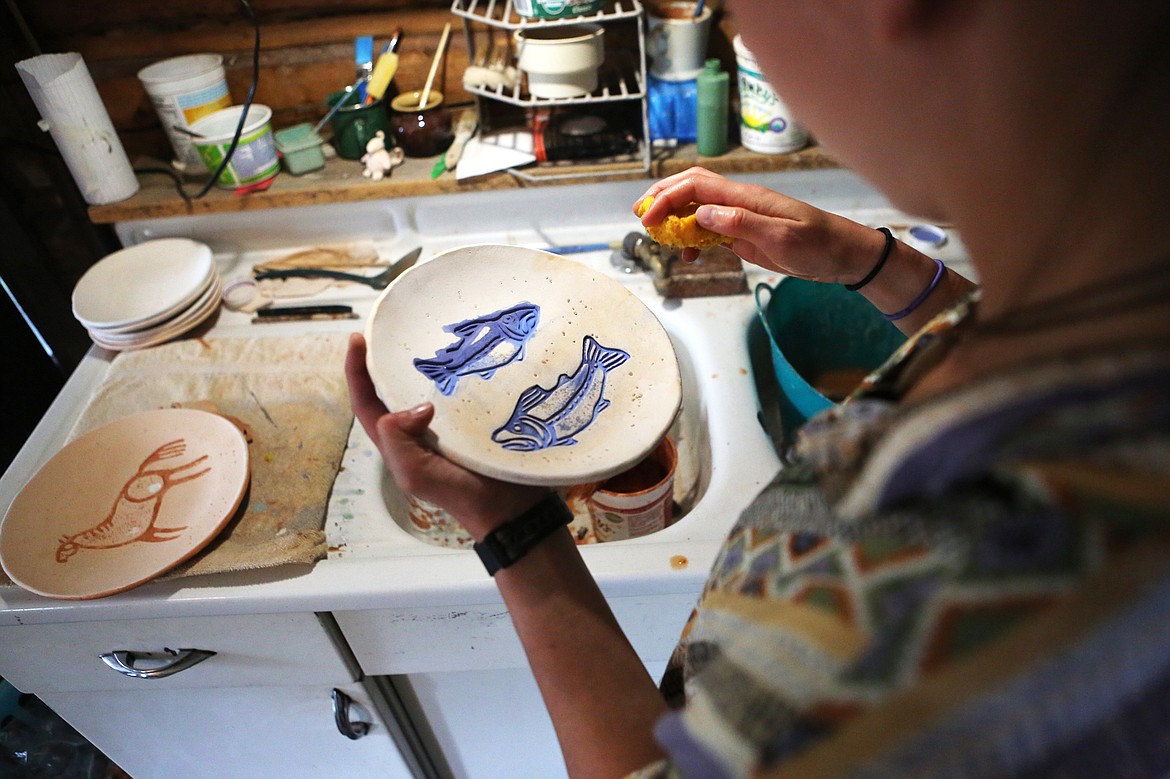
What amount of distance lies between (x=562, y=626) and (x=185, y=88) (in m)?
1.22

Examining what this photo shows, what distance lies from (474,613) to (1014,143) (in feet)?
2.60

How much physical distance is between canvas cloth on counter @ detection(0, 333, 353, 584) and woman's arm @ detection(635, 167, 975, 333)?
64 centimetres

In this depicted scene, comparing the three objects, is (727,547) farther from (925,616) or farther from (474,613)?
(474,613)

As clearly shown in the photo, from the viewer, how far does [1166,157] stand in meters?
0.32

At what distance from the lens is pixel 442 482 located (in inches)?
26.1

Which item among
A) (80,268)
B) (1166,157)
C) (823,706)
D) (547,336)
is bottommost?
(80,268)

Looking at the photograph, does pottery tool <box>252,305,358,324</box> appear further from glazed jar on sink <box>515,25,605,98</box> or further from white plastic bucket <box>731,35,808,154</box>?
white plastic bucket <box>731,35,808,154</box>

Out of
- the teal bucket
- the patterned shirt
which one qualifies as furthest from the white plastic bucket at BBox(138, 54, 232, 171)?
the patterned shirt

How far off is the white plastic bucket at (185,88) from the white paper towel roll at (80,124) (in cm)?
9

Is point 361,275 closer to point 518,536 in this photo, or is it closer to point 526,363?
point 526,363

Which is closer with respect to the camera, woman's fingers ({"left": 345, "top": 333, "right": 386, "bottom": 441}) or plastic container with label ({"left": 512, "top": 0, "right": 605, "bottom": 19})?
woman's fingers ({"left": 345, "top": 333, "right": 386, "bottom": 441})

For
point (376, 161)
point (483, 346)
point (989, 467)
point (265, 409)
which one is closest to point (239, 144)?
point (376, 161)

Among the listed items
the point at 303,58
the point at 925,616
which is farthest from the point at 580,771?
the point at 303,58

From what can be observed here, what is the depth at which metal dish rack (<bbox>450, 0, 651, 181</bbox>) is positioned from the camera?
1198 millimetres
